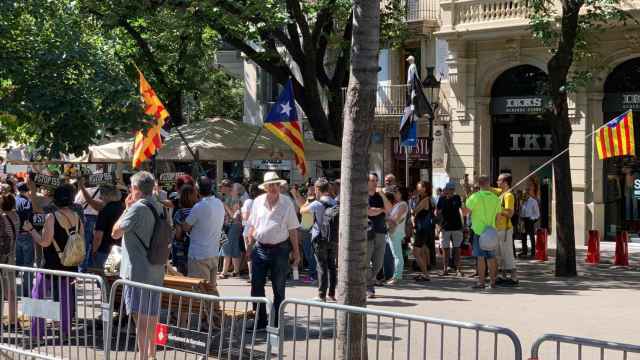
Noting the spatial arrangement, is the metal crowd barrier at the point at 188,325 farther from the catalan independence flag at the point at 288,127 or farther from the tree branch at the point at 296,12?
the tree branch at the point at 296,12

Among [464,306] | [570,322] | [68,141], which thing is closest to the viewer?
[68,141]

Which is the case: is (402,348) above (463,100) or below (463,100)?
below

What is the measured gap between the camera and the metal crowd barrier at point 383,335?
19.4ft

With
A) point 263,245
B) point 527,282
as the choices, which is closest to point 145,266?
point 263,245

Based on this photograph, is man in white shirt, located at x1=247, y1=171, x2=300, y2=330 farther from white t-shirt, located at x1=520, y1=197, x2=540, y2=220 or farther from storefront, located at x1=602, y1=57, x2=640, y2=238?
storefront, located at x1=602, y1=57, x2=640, y2=238

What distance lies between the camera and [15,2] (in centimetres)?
1099

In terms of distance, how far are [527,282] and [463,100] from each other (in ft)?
40.4

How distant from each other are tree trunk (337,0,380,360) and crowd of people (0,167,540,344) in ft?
3.44

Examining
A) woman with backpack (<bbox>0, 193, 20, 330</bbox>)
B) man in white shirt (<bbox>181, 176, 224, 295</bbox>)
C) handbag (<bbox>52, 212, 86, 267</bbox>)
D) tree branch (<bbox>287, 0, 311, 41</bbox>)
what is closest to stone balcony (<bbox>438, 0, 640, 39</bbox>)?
tree branch (<bbox>287, 0, 311, 41</bbox>)

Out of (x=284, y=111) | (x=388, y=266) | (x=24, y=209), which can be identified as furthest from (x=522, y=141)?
(x=24, y=209)

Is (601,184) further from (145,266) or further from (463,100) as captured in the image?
(145,266)

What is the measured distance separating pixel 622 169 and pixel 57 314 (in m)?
19.9

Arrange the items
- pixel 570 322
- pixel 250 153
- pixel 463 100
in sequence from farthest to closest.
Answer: pixel 463 100
pixel 250 153
pixel 570 322

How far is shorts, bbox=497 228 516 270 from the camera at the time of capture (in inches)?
597
